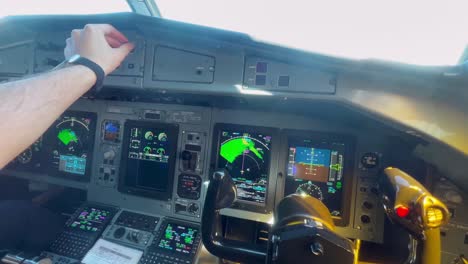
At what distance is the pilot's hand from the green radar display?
83 centimetres

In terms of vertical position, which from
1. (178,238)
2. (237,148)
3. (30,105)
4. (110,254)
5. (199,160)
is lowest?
(110,254)

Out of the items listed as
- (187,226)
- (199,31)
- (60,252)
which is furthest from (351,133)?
(60,252)

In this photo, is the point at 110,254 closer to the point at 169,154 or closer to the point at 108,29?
the point at 169,154

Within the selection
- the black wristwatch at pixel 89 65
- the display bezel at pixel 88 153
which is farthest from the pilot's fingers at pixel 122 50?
the display bezel at pixel 88 153

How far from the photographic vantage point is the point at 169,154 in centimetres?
204

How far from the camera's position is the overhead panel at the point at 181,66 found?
156 centimetres

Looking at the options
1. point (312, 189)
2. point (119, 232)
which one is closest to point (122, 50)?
point (119, 232)

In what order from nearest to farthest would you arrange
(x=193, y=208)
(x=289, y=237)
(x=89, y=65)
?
(x=289, y=237), (x=89, y=65), (x=193, y=208)

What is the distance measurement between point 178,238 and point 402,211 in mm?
1349

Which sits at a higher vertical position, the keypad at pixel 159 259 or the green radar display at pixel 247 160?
the green radar display at pixel 247 160

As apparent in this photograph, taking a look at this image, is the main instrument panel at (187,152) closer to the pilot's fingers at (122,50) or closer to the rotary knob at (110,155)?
the rotary knob at (110,155)

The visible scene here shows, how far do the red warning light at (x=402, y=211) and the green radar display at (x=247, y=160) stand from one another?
40.3 inches

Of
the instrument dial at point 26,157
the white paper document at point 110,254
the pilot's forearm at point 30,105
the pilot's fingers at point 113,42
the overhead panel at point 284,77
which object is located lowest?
the white paper document at point 110,254

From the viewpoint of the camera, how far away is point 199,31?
1.43m
